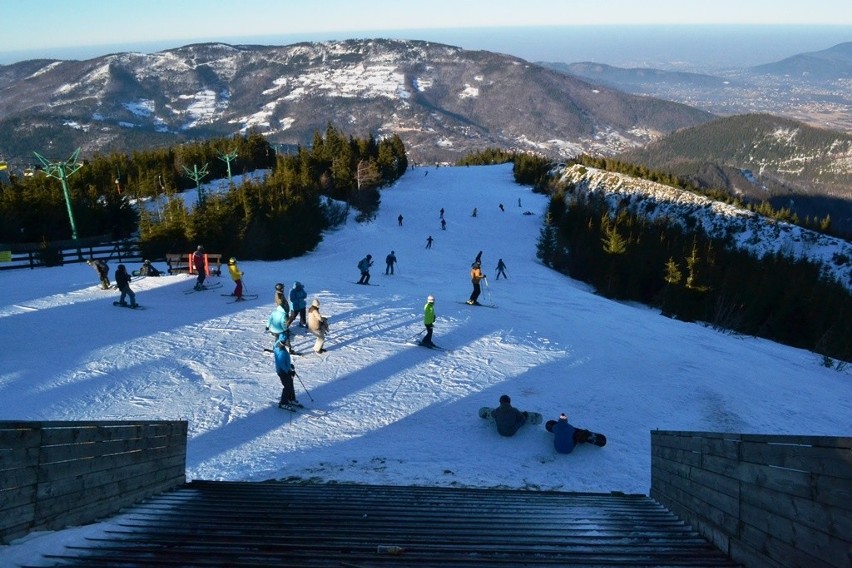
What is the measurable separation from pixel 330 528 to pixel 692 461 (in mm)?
3391

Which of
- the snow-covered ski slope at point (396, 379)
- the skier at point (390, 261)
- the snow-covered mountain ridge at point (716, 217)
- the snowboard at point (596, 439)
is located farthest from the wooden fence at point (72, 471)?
the snow-covered mountain ridge at point (716, 217)

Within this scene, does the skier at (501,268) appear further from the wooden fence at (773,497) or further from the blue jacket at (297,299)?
the wooden fence at (773,497)

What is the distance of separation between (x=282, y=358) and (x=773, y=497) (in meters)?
7.87

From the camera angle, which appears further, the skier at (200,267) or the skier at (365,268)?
the skier at (365,268)

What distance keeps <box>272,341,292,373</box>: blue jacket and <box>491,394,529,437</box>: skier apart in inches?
148

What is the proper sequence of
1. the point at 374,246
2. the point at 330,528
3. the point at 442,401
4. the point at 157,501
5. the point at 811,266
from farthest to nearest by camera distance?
1. the point at 811,266
2. the point at 374,246
3. the point at 442,401
4. the point at 157,501
5. the point at 330,528

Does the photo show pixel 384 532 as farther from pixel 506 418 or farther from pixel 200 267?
pixel 200 267

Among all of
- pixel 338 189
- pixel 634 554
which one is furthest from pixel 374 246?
pixel 634 554

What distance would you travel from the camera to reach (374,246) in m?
34.3

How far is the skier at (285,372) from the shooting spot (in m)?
10.1

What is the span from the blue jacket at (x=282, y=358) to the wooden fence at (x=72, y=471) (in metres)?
3.54

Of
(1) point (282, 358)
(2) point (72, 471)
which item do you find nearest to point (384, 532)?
(2) point (72, 471)

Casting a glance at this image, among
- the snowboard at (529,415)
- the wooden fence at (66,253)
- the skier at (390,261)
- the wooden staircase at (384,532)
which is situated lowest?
the skier at (390,261)

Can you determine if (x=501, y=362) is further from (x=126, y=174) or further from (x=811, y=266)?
(x=126, y=174)
